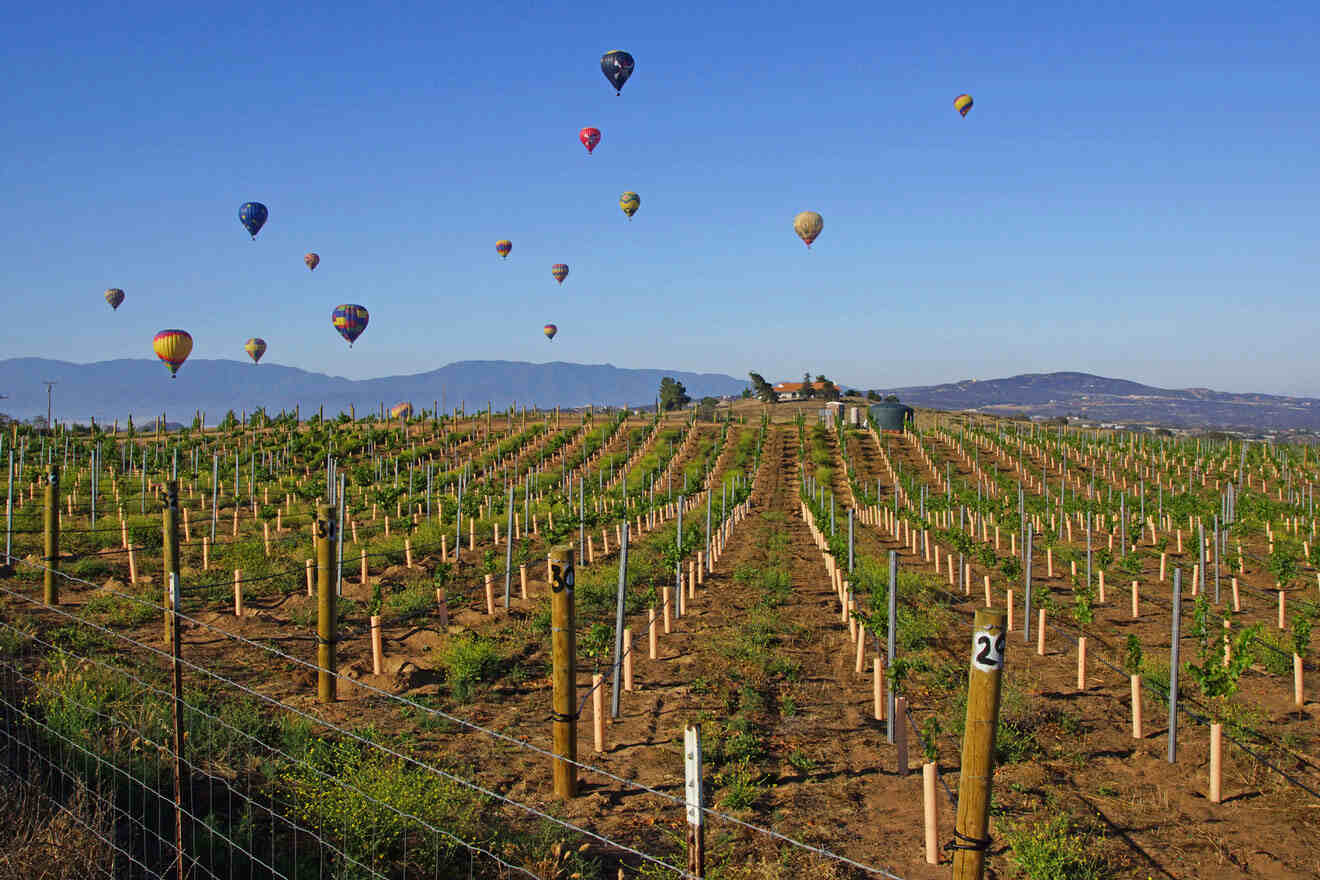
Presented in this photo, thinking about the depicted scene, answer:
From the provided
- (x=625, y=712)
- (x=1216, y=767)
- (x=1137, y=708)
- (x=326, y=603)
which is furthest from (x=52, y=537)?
(x=1216, y=767)

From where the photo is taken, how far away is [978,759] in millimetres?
4641

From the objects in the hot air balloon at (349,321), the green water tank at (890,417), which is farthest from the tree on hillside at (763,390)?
the hot air balloon at (349,321)

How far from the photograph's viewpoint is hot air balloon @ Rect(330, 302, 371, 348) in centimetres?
5241

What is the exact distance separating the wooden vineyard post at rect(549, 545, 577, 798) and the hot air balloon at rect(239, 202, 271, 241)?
54.8m

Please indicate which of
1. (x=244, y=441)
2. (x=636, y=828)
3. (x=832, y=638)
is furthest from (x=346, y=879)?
(x=244, y=441)

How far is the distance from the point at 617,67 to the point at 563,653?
5006 cm

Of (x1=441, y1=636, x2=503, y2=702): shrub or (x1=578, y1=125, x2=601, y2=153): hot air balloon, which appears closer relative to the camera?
(x1=441, y1=636, x2=503, y2=702): shrub

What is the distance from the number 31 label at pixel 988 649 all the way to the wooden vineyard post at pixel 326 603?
6.59 metres

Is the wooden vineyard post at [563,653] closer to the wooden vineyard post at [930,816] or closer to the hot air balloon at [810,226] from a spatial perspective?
the wooden vineyard post at [930,816]

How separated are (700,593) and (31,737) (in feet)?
40.9

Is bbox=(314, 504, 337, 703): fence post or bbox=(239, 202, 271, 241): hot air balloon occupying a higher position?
bbox=(239, 202, 271, 241): hot air balloon

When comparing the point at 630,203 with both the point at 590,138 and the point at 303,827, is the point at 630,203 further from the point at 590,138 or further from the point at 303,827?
the point at 303,827

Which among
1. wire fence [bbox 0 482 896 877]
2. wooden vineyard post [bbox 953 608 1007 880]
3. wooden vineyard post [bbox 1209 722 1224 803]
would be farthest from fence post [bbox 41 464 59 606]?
wooden vineyard post [bbox 1209 722 1224 803]

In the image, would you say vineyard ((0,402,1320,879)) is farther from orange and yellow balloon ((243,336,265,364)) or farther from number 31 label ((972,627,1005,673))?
orange and yellow balloon ((243,336,265,364))
